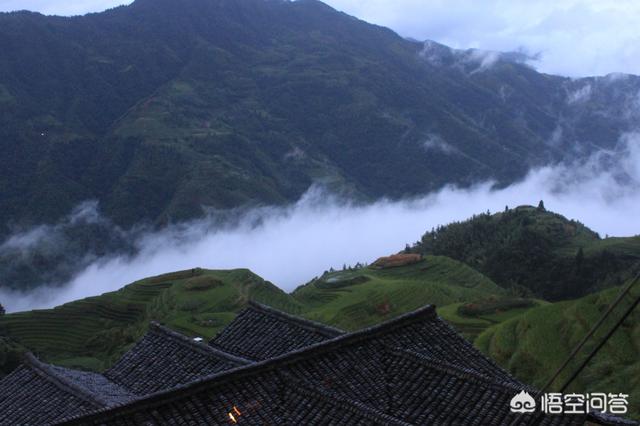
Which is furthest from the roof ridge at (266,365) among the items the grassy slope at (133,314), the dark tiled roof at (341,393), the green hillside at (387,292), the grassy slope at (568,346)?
the grassy slope at (133,314)

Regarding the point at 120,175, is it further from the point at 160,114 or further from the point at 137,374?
the point at 137,374

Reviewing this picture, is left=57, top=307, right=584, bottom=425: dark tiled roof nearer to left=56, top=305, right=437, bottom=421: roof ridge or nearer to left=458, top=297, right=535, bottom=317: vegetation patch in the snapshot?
left=56, top=305, right=437, bottom=421: roof ridge

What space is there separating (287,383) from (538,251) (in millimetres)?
73135

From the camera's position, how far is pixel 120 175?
151m

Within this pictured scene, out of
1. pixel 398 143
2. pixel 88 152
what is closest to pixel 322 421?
pixel 88 152

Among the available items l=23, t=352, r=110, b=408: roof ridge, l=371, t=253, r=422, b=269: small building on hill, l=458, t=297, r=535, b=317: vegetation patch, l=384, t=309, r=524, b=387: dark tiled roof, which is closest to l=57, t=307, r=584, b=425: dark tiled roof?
l=384, t=309, r=524, b=387: dark tiled roof

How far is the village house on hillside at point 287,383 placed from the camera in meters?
10.3

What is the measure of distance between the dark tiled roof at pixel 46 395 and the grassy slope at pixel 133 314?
113 ft

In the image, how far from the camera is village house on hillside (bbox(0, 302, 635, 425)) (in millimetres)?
10312

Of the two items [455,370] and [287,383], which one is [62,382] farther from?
[455,370]

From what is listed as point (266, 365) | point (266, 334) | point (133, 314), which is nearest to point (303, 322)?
point (266, 334)

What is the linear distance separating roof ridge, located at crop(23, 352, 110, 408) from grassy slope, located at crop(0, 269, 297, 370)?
113 ft

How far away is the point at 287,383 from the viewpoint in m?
11.3

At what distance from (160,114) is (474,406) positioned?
547 feet
